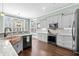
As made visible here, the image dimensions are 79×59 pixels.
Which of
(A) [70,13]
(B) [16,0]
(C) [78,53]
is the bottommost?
(C) [78,53]

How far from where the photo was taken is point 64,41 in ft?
15.5

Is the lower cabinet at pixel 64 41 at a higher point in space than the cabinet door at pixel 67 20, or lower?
lower

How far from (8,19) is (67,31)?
5.85 meters

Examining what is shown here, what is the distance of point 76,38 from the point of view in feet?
10.8

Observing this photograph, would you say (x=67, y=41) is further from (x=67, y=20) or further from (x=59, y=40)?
(x=67, y=20)

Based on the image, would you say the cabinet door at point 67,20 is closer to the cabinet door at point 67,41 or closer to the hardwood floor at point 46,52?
the cabinet door at point 67,41

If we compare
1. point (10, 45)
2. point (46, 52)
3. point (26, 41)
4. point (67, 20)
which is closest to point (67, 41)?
point (67, 20)

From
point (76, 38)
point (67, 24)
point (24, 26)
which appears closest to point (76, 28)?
point (76, 38)

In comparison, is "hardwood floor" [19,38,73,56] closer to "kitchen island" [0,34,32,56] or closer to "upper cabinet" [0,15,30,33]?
"kitchen island" [0,34,32,56]

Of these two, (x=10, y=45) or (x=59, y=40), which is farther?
(x=59, y=40)

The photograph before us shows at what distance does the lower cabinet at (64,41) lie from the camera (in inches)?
174

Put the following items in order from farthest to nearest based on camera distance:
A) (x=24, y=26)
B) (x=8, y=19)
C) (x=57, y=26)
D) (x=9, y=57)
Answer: (x=24, y=26) < (x=8, y=19) < (x=57, y=26) < (x=9, y=57)

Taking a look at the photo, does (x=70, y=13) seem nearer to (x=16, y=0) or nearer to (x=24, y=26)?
(x=16, y=0)

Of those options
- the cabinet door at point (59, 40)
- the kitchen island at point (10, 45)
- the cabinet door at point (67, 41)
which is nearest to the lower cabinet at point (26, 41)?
the kitchen island at point (10, 45)
